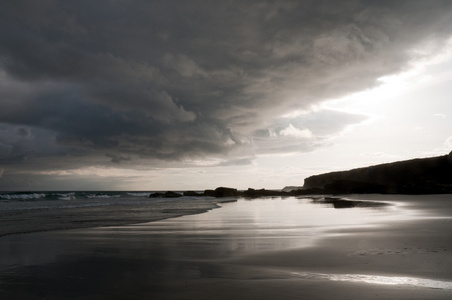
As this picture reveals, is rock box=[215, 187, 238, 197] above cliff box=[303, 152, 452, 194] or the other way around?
the other way around

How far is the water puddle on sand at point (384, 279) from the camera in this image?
5.57 meters

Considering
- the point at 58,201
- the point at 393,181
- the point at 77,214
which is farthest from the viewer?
the point at 393,181

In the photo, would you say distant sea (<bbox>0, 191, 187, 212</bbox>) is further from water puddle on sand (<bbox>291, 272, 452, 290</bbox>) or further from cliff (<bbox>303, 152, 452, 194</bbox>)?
cliff (<bbox>303, 152, 452, 194</bbox>)

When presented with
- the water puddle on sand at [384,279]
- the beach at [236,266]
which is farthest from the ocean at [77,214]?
the water puddle on sand at [384,279]

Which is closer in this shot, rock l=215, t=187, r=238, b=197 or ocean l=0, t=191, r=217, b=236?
ocean l=0, t=191, r=217, b=236

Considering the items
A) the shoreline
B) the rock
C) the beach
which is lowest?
the beach

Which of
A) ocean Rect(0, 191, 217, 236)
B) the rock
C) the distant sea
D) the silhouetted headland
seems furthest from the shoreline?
the rock

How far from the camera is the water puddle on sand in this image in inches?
219

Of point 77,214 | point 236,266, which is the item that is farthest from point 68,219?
point 236,266

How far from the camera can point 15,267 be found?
25.5 ft

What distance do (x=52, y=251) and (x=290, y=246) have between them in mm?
7211

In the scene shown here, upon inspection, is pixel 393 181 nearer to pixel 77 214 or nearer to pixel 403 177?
pixel 403 177

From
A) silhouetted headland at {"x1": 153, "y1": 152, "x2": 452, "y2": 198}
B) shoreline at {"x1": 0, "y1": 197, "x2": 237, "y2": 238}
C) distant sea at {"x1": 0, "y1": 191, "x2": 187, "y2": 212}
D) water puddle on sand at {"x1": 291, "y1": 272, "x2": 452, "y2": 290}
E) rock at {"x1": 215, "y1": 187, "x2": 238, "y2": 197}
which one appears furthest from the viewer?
rock at {"x1": 215, "y1": 187, "x2": 238, "y2": 197}

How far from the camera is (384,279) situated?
6.03 metres
